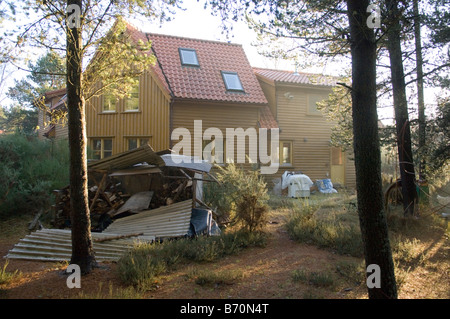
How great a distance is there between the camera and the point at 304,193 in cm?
1602

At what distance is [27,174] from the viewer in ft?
37.6

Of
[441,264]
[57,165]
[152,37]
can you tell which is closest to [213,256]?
[441,264]

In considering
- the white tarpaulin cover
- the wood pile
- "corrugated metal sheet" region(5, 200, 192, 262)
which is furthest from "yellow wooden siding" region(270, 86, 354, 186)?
"corrugated metal sheet" region(5, 200, 192, 262)

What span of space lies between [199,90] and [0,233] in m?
10.7

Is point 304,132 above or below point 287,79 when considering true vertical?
below

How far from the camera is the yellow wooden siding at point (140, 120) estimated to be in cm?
1678

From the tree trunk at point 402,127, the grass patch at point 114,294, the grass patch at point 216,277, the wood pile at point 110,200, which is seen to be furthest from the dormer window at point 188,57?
the grass patch at point 114,294

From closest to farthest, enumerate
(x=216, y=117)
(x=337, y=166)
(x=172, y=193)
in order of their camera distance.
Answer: (x=172, y=193) → (x=216, y=117) → (x=337, y=166)

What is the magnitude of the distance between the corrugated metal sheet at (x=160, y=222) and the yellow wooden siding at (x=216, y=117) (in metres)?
7.72

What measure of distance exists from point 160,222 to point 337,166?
573 inches

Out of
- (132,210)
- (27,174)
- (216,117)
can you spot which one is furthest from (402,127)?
(27,174)

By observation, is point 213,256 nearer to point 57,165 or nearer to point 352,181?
point 57,165

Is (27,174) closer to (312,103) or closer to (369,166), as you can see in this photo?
(369,166)

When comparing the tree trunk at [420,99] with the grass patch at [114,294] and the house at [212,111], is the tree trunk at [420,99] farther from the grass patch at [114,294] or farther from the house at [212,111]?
the house at [212,111]
